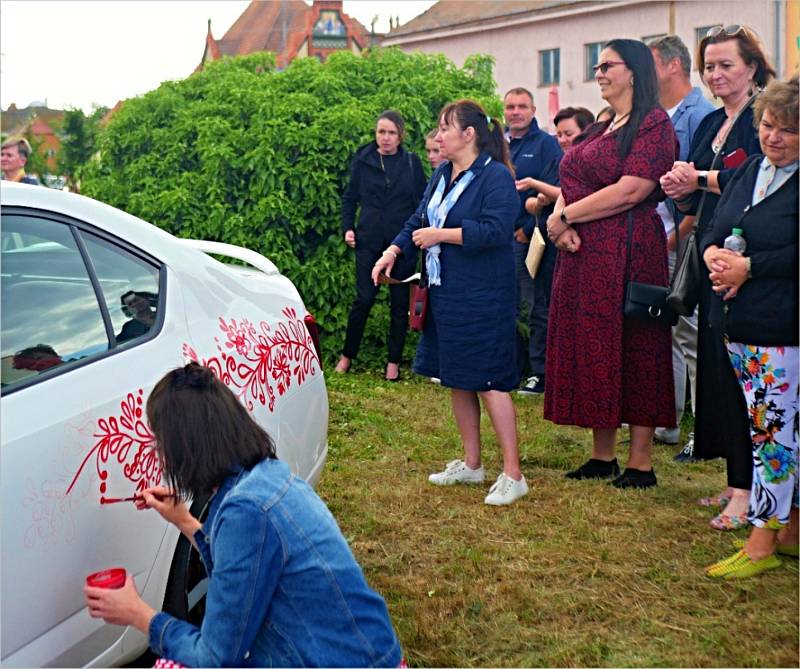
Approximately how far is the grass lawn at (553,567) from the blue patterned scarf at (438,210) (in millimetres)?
1129

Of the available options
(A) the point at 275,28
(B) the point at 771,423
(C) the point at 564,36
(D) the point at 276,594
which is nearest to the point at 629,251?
(B) the point at 771,423

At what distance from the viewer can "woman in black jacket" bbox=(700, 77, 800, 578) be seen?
418cm

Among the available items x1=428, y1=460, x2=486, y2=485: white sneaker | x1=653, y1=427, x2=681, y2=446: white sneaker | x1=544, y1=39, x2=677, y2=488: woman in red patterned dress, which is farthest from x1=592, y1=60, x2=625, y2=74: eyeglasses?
x1=653, y1=427, x2=681, y2=446: white sneaker

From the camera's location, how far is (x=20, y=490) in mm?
2707

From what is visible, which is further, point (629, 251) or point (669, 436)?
point (669, 436)

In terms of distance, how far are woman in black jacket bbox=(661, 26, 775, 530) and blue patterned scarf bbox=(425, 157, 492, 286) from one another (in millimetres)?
986

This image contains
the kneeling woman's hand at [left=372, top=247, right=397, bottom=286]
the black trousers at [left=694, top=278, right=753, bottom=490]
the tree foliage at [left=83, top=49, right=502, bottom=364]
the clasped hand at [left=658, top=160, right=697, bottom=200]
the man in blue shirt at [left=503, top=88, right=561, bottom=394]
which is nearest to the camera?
the black trousers at [left=694, top=278, right=753, bottom=490]

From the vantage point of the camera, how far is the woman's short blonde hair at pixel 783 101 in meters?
4.10

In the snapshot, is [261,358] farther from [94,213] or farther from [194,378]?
[194,378]

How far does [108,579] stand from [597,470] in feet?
11.7

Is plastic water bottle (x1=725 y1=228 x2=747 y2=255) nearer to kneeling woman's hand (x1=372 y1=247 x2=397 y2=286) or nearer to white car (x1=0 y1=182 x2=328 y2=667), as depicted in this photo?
white car (x1=0 y1=182 x2=328 y2=667)

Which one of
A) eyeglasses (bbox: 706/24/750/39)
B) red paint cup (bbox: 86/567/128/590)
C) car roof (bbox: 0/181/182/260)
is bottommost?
red paint cup (bbox: 86/567/128/590)

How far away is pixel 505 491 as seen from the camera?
18.2ft

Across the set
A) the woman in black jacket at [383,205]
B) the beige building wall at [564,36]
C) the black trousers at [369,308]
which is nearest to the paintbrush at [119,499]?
the woman in black jacket at [383,205]
